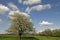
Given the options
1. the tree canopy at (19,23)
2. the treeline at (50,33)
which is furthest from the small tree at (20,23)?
the treeline at (50,33)

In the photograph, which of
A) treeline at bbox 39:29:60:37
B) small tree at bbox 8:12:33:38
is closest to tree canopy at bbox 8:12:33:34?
small tree at bbox 8:12:33:38

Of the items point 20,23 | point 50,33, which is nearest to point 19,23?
point 20,23

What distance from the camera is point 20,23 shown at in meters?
9.29

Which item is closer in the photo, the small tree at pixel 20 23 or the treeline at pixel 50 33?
the treeline at pixel 50 33

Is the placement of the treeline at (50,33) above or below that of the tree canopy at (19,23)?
below

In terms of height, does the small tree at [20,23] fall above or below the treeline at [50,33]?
above

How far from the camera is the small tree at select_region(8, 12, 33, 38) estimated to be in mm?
9227

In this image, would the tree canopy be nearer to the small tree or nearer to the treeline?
the small tree

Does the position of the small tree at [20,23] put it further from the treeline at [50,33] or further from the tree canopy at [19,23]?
Answer: the treeline at [50,33]

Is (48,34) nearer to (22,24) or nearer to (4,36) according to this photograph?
(22,24)

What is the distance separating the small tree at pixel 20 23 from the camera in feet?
30.3

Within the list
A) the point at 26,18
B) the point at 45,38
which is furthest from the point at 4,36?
the point at 45,38

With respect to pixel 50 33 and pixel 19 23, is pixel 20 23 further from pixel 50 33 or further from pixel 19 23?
pixel 50 33

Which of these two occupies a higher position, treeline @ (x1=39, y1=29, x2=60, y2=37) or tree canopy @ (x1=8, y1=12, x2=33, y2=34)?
tree canopy @ (x1=8, y1=12, x2=33, y2=34)
